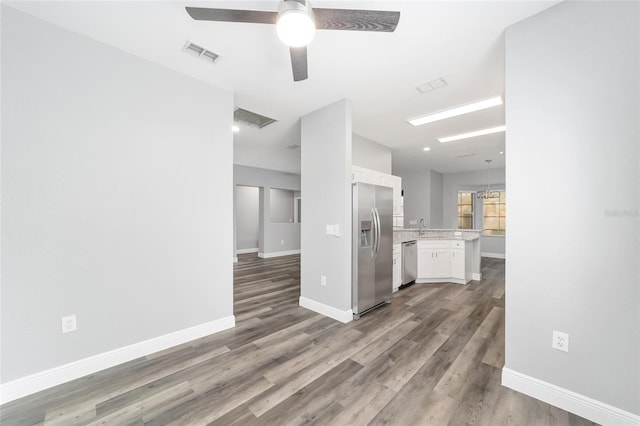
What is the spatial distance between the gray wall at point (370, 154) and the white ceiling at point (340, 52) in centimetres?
77

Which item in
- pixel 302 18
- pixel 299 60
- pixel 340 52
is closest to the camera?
pixel 302 18

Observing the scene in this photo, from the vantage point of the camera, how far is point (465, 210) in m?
8.57

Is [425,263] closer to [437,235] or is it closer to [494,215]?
[437,235]

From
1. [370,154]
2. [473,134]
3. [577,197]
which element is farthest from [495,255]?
[577,197]

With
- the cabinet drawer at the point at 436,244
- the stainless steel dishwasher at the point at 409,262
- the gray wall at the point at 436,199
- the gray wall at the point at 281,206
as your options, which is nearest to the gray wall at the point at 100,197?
the stainless steel dishwasher at the point at 409,262

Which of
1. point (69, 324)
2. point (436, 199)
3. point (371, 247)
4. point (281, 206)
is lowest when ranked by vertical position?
point (69, 324)

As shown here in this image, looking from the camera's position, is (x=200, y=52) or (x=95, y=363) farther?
(x=200, y=52)

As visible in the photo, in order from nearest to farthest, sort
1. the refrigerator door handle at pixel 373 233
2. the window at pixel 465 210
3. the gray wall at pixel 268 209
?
1. the refrigerator door handle at pixel 373 233
2. the gray wall at pixel 268 209
3. the window at pixel 465 210

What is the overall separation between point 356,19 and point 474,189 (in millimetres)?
8573

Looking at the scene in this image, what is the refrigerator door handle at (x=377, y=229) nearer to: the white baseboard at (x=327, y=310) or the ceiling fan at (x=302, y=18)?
the white baseboard at (x=327, y=310)

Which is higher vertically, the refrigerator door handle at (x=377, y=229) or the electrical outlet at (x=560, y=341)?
the refrigerator door handle at (x=377, y=229)

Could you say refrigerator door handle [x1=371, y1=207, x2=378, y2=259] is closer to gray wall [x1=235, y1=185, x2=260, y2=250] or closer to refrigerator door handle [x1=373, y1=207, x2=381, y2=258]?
refrigerator door handle [x1=373, y1=207, x2=381, y2=258]

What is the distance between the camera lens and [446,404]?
1757 millimetres

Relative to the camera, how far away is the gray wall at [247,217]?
9.47 m
